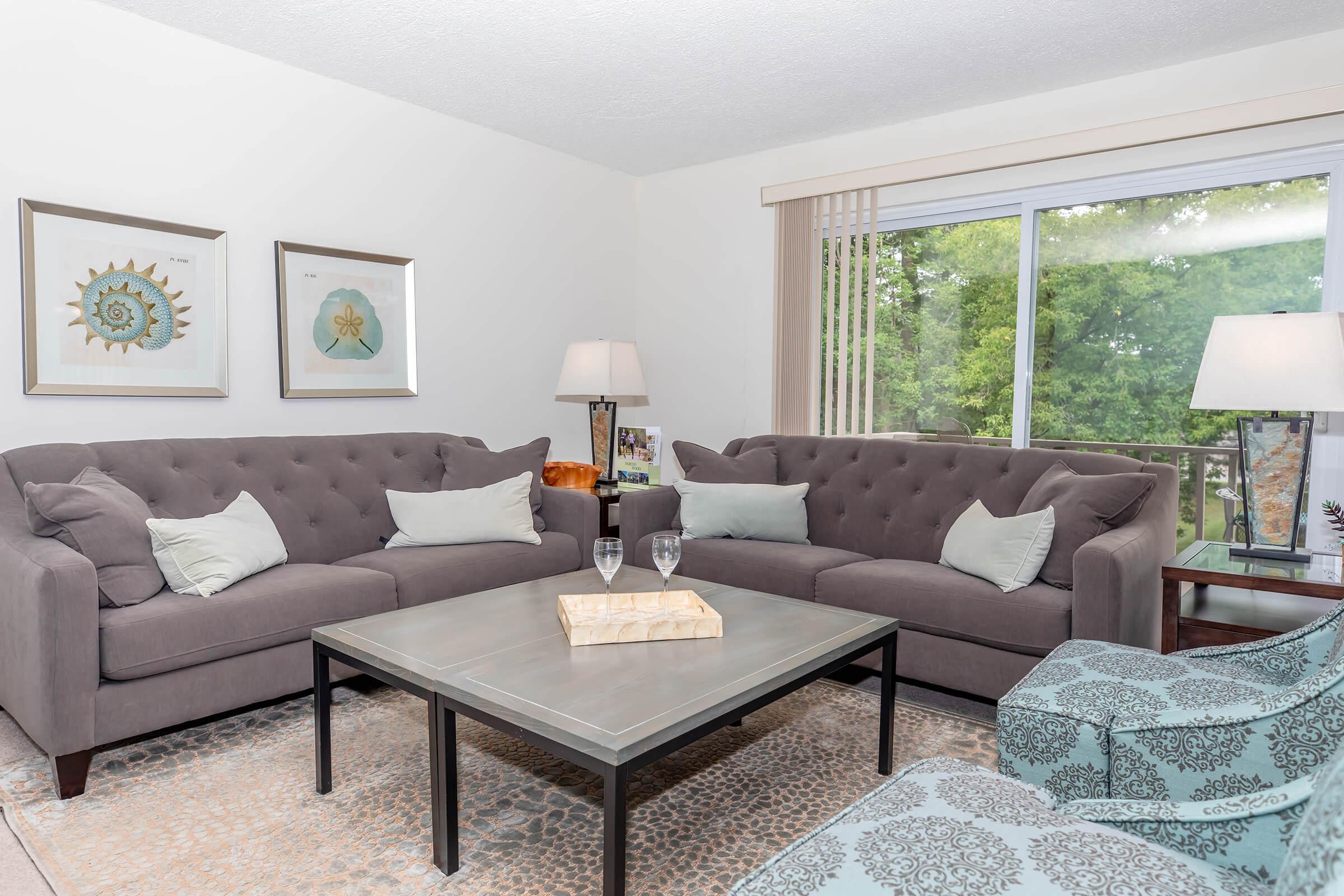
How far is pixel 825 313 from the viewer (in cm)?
441

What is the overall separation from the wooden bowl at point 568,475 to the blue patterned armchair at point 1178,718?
2.70 meters

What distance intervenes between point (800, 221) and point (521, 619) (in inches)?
120

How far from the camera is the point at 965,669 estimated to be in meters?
2.68

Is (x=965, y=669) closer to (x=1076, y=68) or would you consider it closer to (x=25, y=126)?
(x=1076, y=68)

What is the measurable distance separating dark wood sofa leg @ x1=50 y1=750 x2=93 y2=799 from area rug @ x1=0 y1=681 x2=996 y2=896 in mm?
29

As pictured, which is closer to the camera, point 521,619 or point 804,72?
point 521,619

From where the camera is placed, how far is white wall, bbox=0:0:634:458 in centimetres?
285

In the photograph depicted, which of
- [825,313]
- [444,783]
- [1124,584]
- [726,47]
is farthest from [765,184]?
[444,783]

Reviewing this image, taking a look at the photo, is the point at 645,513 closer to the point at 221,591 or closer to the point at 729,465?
the point at 729,465

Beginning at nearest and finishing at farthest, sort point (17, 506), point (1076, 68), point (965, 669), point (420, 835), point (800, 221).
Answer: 1. point (420, 835)
2. point (17, 506)
3. point (965, 669)
4. point (1076, 68)
5. point (800, 221)

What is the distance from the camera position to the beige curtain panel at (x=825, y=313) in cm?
424

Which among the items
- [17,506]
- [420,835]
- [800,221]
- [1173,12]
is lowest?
[420,835]

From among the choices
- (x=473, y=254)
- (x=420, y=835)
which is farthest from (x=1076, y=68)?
(x=420, y=835)

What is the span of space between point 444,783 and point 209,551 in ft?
4.17
